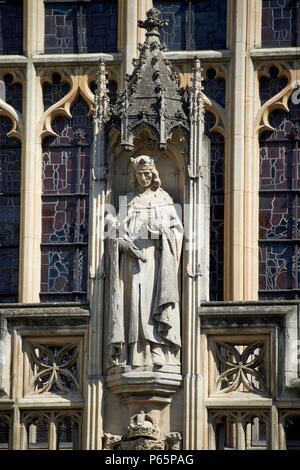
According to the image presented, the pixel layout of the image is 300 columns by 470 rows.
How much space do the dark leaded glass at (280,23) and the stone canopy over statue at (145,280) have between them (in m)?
5.50

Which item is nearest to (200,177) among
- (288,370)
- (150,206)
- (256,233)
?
(150,206)

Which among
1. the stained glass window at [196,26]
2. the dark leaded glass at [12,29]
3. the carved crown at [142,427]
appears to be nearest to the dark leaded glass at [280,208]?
the stained glass window at [196,26]

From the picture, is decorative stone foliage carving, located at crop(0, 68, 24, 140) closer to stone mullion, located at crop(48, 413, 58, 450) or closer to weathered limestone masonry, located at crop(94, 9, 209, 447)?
weathered limestone masonry, located at crop(94, 9, 209, 447)

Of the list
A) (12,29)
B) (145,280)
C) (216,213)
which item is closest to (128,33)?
(12,29)

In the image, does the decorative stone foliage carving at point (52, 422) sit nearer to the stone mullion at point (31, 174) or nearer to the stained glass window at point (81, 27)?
the stone mullion at point (31, 174)

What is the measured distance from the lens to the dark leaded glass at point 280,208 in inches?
1121

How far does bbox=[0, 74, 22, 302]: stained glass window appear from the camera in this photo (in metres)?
28.8

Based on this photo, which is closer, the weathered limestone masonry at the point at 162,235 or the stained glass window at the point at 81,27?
the weathered limestone masonry at the point at 162,235

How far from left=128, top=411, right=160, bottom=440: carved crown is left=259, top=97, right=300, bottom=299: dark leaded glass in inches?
199

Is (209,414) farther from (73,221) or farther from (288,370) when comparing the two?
(73,221)

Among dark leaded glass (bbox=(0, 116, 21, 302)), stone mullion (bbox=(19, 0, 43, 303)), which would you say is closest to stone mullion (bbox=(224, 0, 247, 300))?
stone mullion (bbox=(19, 0, 43, 303))

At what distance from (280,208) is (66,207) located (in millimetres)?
2688

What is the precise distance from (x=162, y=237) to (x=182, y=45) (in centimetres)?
597

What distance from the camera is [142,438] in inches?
924
